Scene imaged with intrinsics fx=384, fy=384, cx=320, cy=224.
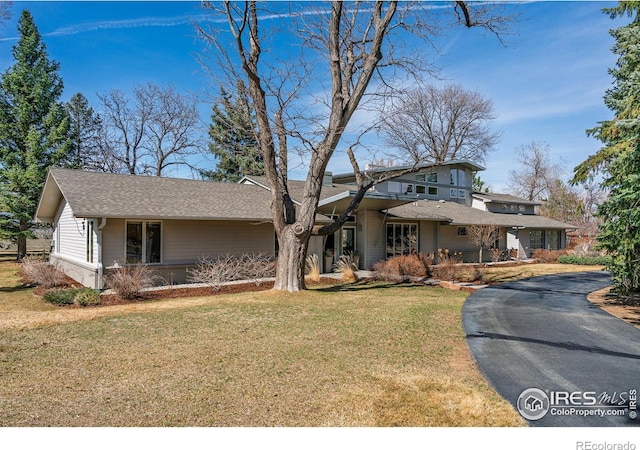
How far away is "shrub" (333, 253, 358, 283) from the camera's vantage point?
15.9m

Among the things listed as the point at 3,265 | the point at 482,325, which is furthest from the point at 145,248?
the point at 3,265

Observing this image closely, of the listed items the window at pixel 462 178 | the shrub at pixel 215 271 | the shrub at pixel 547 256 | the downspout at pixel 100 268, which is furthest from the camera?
the window at pixel 462 178

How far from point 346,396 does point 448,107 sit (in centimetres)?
4268

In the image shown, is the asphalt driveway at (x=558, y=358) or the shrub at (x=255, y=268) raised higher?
the shrub at (x=255, y=268)

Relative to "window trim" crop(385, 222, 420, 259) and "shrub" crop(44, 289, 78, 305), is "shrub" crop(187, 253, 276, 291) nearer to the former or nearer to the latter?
"shrub" crop(44, 289, 78, 305)

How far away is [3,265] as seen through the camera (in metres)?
22.6

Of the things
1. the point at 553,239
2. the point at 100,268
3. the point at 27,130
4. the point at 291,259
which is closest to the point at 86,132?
the point at 27,130

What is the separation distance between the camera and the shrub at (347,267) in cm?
1592

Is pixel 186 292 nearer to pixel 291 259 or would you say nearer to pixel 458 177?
pixel 291 259

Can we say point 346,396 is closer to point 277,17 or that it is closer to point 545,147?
point 277,17

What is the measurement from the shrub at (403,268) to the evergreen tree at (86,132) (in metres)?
28.5

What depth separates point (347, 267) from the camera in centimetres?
1652

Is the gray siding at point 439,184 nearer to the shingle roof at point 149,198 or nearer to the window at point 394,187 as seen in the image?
the window at point 394,187

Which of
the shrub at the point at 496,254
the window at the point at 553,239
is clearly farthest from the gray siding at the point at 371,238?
the window at the point at 553,239
